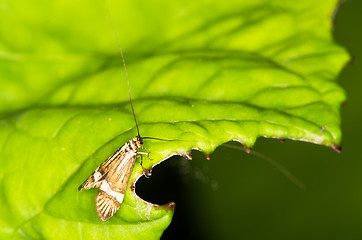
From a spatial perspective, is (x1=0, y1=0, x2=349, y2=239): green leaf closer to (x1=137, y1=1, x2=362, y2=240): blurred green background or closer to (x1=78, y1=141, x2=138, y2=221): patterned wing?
(x1=78, y1=141, x2=138, y2=221): patterned wing

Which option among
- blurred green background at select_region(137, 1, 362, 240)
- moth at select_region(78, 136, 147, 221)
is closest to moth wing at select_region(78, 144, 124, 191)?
moth at select_region(78, 136, 147, 221)

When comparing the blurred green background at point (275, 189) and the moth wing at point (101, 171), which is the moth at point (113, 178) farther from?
the blurred green background at point (275, 189)

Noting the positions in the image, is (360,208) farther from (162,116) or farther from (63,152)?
(63,152)

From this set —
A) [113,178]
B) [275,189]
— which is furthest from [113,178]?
[275,189]

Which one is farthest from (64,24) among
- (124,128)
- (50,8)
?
(124,128)

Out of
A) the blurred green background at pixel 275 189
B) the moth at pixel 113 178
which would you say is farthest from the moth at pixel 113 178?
the blurred green background at pixel 275 189

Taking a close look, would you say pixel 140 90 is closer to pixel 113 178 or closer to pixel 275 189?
pixel 113 178
